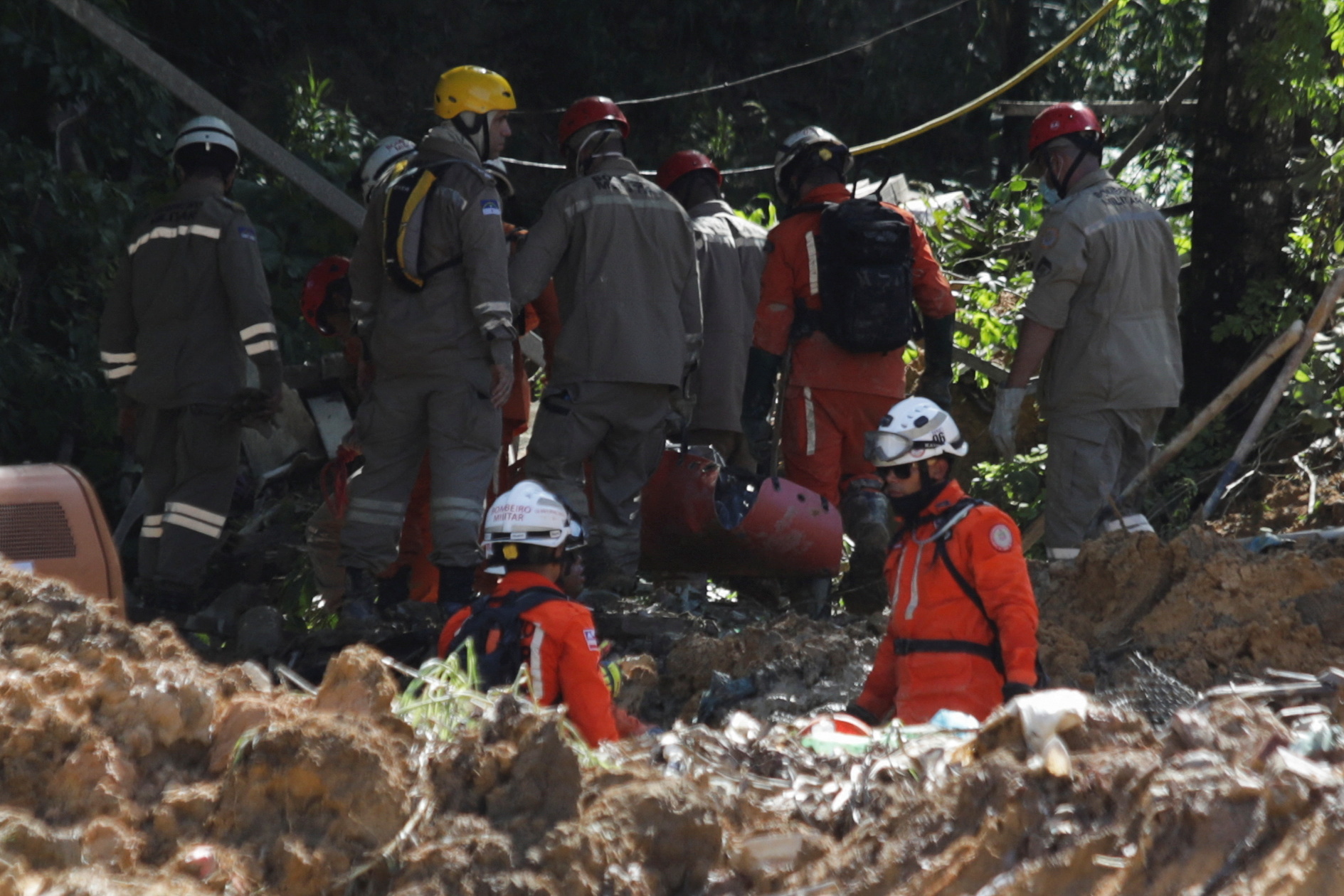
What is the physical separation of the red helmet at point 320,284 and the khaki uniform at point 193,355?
24.3 inches

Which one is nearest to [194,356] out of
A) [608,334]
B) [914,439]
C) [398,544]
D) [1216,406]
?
[398,544]

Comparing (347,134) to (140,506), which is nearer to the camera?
(140,506)

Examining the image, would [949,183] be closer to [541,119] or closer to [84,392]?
[541,119]

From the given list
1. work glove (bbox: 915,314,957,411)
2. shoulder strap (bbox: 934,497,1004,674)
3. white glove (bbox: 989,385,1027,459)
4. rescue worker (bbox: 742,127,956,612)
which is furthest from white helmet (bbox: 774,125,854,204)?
shoulder strap (bbox: 934,497,1004,674)

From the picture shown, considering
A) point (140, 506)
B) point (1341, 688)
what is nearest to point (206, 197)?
point (140, 506)

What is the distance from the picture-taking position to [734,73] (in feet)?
50.9

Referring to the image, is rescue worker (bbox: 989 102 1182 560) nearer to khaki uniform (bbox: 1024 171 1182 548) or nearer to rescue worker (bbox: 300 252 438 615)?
khaki uniform (bbox: 1024 171 1182 548)

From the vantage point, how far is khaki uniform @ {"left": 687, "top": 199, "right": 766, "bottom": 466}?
7555mm

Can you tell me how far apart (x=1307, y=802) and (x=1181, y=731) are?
29 centimetres

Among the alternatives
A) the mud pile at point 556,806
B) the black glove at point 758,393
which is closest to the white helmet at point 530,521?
the mud pile at point 556,806

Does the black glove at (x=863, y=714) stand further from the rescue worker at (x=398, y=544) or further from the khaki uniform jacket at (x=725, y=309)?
the khaki uniform jacket at (x=725, y=309)

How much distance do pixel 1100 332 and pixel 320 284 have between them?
370cm

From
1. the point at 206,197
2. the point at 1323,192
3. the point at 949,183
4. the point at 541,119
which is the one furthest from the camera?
the point at 541,119

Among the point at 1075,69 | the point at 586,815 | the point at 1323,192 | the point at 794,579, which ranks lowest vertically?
the point at 794,579
